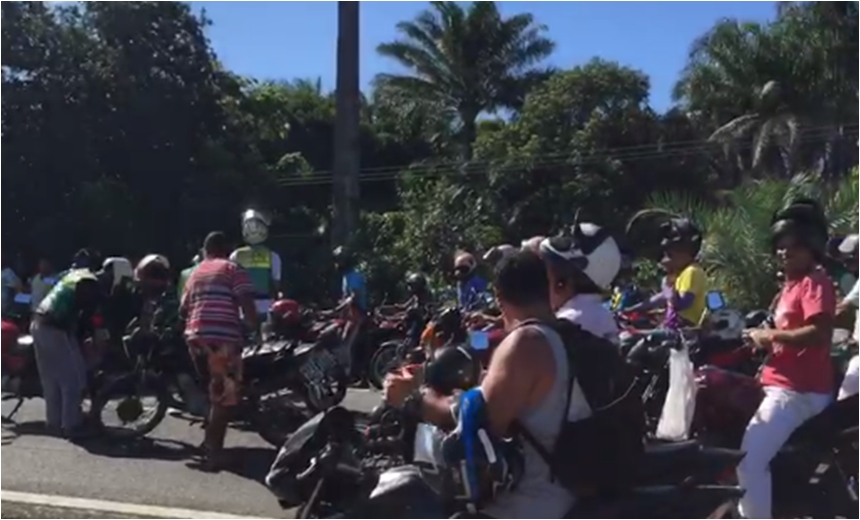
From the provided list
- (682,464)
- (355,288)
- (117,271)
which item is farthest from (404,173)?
(682,464)

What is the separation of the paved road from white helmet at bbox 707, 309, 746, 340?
2554mm

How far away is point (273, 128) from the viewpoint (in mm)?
34750

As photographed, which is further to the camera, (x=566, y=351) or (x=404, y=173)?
(x=404, y=173)

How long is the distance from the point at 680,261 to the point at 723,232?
809 cm

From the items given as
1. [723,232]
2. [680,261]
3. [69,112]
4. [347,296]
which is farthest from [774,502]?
[69,112]

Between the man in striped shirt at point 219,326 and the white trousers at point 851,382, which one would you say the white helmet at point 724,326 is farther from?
the man in striped shirt at point 219,326

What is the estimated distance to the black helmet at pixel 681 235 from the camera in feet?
25.2

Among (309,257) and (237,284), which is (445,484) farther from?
(309,257)

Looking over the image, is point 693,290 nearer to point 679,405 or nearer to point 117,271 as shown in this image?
point 679,405

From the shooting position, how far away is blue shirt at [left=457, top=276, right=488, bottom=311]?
1166 centimetres

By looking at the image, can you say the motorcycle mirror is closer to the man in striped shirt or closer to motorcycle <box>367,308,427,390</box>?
the man in striped shirt

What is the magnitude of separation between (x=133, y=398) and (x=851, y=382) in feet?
17.2

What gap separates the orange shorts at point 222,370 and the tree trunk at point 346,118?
13704 millimetres

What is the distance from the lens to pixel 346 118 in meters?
21.7
